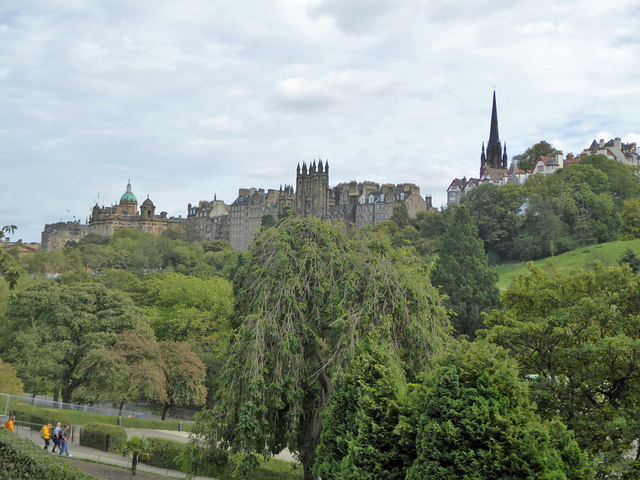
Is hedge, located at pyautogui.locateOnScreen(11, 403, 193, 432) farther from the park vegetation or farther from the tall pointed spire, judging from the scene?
the tall pointed spire

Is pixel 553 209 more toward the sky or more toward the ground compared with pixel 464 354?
more toward the sky

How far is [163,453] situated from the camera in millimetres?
21047

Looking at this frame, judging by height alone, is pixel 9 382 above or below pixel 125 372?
below

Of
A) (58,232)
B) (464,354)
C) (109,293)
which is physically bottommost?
(464,354)

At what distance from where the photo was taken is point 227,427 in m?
16.5

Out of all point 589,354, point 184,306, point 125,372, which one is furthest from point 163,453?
point 184,306

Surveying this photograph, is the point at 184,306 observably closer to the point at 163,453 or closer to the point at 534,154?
the point at 163,453

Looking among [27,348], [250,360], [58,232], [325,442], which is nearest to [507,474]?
[325,442]

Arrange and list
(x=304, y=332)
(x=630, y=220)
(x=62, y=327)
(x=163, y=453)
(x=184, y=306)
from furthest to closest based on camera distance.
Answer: (x=630, y=220), (x=184, y=306), (x=62, y=327), (x=163, y=453), (x=304, y=332)

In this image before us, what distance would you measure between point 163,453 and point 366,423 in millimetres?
10463

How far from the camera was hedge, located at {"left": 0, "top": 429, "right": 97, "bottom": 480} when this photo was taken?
45.1 feet

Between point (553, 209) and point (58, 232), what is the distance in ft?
519

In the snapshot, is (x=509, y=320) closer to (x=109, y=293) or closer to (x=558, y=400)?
(x=558, y=400)

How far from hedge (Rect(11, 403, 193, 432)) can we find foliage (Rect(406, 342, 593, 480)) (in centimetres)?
1311
